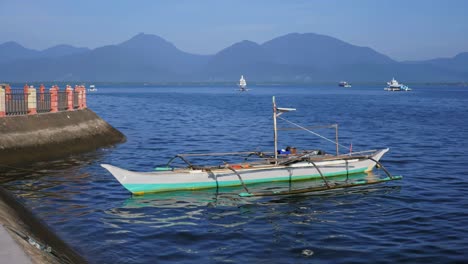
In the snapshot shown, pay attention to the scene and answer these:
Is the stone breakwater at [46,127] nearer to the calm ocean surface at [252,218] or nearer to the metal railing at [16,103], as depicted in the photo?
the metal railing at [16,103]

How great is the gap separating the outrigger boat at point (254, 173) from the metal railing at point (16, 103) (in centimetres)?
1149

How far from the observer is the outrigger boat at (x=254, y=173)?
21.8m

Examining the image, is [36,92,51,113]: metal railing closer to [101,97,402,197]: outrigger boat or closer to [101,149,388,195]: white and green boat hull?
[101,97,402,197]: outrigger boat

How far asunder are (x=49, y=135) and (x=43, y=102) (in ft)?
12.3

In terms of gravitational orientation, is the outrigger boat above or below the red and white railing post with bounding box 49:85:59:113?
below

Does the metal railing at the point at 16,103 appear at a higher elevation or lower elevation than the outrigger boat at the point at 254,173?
higher

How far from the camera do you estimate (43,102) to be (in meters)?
33.3

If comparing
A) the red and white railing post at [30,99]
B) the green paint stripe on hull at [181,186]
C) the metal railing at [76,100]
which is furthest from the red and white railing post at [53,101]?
the green paint stripe on hull at [181,186]

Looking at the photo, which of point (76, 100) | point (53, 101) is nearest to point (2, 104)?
point (53, 101)

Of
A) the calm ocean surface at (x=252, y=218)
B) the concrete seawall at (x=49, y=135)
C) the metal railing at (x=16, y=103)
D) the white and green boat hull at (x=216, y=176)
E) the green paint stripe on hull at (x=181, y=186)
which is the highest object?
the metal railing at (x=16, y=103)

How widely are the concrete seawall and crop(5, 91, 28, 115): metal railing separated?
57 cm

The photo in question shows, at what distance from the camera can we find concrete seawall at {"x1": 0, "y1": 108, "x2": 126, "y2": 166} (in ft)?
89.5

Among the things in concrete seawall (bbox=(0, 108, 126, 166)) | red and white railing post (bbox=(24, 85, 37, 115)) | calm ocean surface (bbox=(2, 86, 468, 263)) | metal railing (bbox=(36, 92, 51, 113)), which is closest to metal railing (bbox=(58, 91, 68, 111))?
concrete seawall (bbox=(0, 108, 126, 166))

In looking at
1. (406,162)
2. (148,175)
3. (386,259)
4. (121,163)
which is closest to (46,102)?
(121,163)
